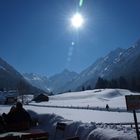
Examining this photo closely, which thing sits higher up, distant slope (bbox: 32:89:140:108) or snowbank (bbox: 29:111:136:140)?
distant slope (bbox: 32:89:140:108)

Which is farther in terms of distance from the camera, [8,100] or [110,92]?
[110,92]

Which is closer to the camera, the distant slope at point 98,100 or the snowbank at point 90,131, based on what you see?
the snowbank at point 90,131

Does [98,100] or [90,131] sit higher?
[98,100]

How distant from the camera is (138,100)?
10.9 metres

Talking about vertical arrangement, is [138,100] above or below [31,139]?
above

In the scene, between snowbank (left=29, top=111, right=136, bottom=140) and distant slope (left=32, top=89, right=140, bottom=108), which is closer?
snowbank (left=29, top=111, right=136, bottom=140)

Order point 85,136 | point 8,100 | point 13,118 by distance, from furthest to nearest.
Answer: point 8,100 < point 13,118 < point 85,136

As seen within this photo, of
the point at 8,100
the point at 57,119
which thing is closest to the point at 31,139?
the point at 57,119

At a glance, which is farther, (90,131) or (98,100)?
(98,100)

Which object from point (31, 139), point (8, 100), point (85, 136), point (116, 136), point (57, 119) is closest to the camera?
point (116, 136)

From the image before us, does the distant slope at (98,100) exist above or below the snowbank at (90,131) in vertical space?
above

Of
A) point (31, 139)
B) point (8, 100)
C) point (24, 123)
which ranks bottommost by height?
point (31, 139)

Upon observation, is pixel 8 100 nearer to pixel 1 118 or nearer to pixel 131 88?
pixel 131 88

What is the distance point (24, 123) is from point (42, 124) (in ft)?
14.8
